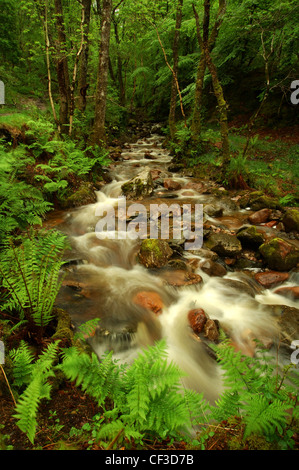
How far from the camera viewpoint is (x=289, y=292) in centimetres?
506

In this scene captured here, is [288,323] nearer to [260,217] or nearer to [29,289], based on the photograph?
[260,217]

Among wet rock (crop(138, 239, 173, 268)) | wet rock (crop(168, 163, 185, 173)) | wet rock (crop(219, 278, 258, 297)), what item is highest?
wet rock (crop(168, 163, 185, 173))

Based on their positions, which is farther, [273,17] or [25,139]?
[273,17]

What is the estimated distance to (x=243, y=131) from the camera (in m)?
15.6

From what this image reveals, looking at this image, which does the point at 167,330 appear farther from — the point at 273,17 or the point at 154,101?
the point at 154,101

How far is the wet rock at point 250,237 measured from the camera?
6.16 m

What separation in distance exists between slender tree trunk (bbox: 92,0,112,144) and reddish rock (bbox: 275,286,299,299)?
894 cm

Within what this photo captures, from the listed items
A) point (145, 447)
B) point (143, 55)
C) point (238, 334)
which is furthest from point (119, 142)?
point (145, 447)

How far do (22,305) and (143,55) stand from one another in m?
27.1

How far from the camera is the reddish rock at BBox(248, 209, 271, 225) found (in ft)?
24.7

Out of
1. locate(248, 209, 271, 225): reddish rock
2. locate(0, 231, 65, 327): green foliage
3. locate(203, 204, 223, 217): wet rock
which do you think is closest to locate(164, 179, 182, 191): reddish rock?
locate(203, 204, 223, 217): wet rock

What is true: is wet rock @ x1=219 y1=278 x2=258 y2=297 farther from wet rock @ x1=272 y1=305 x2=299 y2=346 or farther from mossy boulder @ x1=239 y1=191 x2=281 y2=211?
mossy boulder @ x1=239 y1=191 x2=281 y2=211

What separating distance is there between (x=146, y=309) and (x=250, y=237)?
3.49m

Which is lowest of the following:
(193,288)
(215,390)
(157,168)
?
(215,390)
